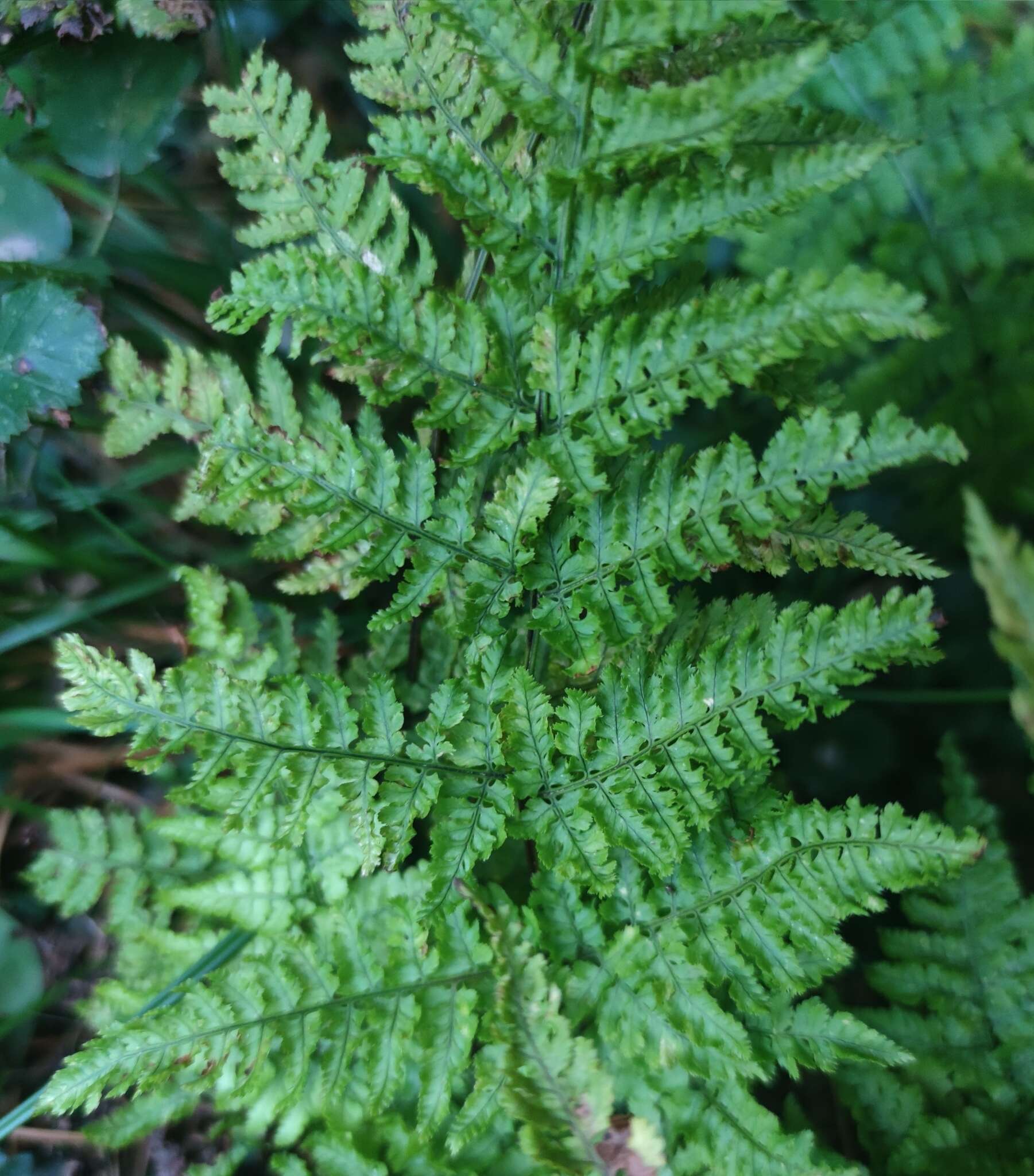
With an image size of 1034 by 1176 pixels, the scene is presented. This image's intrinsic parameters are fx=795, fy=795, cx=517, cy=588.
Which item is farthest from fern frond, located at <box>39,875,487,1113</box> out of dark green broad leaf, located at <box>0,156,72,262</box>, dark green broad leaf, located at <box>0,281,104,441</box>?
dark green broad leaf, located at <box>0,156,72,262</box>

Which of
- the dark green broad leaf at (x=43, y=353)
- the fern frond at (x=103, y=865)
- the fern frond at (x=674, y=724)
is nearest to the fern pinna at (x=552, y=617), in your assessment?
the fern frond at (x=674, y=724)

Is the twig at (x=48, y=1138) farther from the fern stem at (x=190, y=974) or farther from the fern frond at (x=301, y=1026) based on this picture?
the fern frond at (x=301, y=1026)

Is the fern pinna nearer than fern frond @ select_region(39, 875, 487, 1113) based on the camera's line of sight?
Yes

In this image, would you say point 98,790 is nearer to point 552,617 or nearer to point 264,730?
point 264,730

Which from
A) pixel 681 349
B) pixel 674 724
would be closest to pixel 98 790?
pixel 674 724

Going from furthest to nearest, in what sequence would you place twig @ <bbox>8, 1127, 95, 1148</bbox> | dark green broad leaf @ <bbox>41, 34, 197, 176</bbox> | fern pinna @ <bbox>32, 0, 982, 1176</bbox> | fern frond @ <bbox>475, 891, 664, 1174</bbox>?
twig @ <bbox>8, 1127, 95, 1148</bbox> < dark green broad leaf @ <bbox>41, 34, 197, 176</bbox> < fern frond @ <bbox>475, 891, 664, 1174</bbox> < fern pinna @ <bbox>32, 0, 982, 1176</bbox>

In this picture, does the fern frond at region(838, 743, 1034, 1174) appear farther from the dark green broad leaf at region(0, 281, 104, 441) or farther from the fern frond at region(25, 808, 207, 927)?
the dark green broad leaf at region(0, 281, 104, 441)

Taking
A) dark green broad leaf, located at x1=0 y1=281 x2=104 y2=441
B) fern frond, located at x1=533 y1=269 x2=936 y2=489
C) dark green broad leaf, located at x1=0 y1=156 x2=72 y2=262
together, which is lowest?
fern frond, located at x1=533 y1=269 x2=936 y2=489
